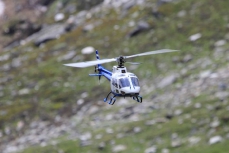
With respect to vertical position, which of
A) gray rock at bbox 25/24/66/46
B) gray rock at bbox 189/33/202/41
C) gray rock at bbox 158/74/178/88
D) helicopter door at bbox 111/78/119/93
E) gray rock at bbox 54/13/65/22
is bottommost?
helicopter door at bbox 111/78/119/93

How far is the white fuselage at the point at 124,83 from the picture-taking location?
2502cm

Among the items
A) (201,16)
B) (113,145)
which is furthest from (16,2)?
(113,145)

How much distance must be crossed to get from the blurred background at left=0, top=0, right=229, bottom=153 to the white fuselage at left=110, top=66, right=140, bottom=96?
65.3 feet

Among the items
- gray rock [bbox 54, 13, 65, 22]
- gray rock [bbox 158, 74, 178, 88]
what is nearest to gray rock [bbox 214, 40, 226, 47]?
gray rock [bbox 158, 74, 178, 88]

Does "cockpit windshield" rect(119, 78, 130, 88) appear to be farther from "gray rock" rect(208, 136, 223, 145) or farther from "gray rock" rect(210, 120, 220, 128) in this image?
"gray rock" rect(210, 120, 220, 128)

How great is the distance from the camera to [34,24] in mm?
101188

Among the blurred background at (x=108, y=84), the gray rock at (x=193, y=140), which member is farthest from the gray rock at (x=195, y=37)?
the gray rock at (x=193, y=140)

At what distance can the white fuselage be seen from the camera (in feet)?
82.1

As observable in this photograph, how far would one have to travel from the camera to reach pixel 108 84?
2618 inches

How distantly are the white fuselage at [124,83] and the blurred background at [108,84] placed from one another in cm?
1989

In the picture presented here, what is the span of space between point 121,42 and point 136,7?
10114mm

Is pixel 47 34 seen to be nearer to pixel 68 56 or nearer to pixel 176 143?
pixel 68 56

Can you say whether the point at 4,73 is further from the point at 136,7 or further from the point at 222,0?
the point at 222,0

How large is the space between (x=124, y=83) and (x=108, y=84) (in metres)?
41.0
